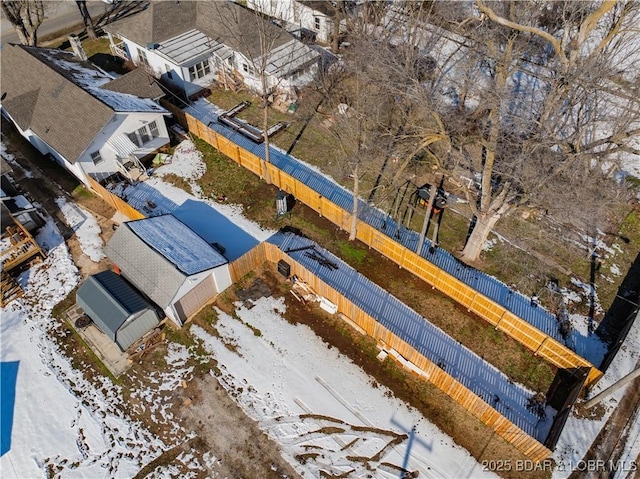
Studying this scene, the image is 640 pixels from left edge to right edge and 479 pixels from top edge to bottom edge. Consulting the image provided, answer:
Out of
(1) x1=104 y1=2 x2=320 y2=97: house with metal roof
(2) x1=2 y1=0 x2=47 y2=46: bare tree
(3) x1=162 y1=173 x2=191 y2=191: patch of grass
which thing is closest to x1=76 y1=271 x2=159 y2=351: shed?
(3) x1=162 y1=173 x2=191 y2=191: patch of grass

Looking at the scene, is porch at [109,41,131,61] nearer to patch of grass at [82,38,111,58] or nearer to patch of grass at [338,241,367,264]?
patch of grass at [82,38,111,58]

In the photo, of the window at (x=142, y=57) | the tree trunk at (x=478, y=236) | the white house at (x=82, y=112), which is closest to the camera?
the tree trunk at (x=478, y=236)

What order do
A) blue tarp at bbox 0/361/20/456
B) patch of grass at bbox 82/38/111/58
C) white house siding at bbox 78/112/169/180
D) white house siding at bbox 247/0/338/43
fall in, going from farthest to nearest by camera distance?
patch of grass at bbox 82/38/111/58, white house siding at bbox 247/0/338/43, white house siding at bbox 78/112/169/180, blue tarp at bbox 0/361/20/456

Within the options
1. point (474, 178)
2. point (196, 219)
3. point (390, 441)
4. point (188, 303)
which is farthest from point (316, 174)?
point (390, 441)

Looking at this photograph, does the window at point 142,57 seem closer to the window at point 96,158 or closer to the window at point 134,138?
the window at point 134,138

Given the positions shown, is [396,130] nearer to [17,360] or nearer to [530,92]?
[530,92]

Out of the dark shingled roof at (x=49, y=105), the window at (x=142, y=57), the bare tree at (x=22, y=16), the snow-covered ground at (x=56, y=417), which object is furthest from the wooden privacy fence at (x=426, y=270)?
the bare tree at (x=22, y=16)

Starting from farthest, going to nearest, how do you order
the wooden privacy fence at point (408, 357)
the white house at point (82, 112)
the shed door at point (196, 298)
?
the white house at point (82, 112) < the shed door at point (196, 298) < the wooden privacy fence at point (408, 357)
